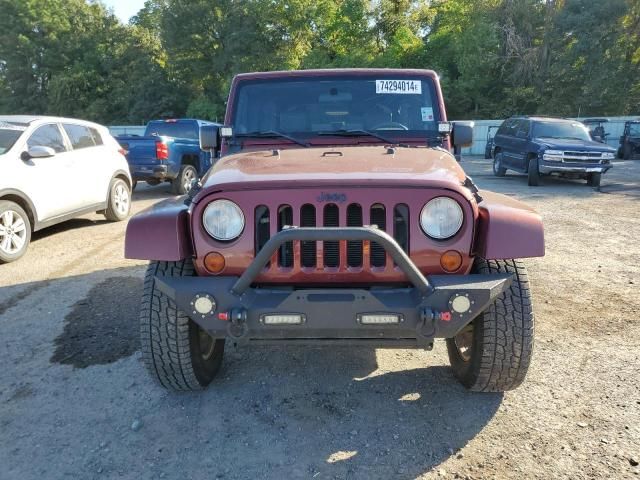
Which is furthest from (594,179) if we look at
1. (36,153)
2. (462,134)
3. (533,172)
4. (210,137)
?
(36,153)

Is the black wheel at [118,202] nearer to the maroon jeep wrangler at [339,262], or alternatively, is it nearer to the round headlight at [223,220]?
the maroon jeep wrangler at [339,262]

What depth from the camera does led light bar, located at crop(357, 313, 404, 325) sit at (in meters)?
2.31

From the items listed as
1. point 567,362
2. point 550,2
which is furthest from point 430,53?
point 567,362

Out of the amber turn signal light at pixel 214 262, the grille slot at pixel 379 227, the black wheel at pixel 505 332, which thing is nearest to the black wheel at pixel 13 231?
the amber turn signal light at pixel 214 262

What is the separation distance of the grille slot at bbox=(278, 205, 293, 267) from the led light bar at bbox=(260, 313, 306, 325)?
289 mm

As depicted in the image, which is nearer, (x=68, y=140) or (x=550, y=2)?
(x=68, y=140)

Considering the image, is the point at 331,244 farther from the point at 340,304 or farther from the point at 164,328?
the point at 164,328

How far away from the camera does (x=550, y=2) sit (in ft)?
94.8

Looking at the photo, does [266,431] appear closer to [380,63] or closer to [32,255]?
[32,255]

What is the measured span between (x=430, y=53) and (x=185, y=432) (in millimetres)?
33554

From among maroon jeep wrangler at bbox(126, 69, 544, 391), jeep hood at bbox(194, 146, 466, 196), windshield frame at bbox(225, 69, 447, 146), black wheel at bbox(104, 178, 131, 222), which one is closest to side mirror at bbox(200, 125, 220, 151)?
windshield frame at bbox(225, 69, 447, 146)

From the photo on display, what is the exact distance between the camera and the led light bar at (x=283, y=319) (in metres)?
2.33

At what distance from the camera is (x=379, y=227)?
8.24 feet

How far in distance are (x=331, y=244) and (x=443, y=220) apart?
0.57 meters
